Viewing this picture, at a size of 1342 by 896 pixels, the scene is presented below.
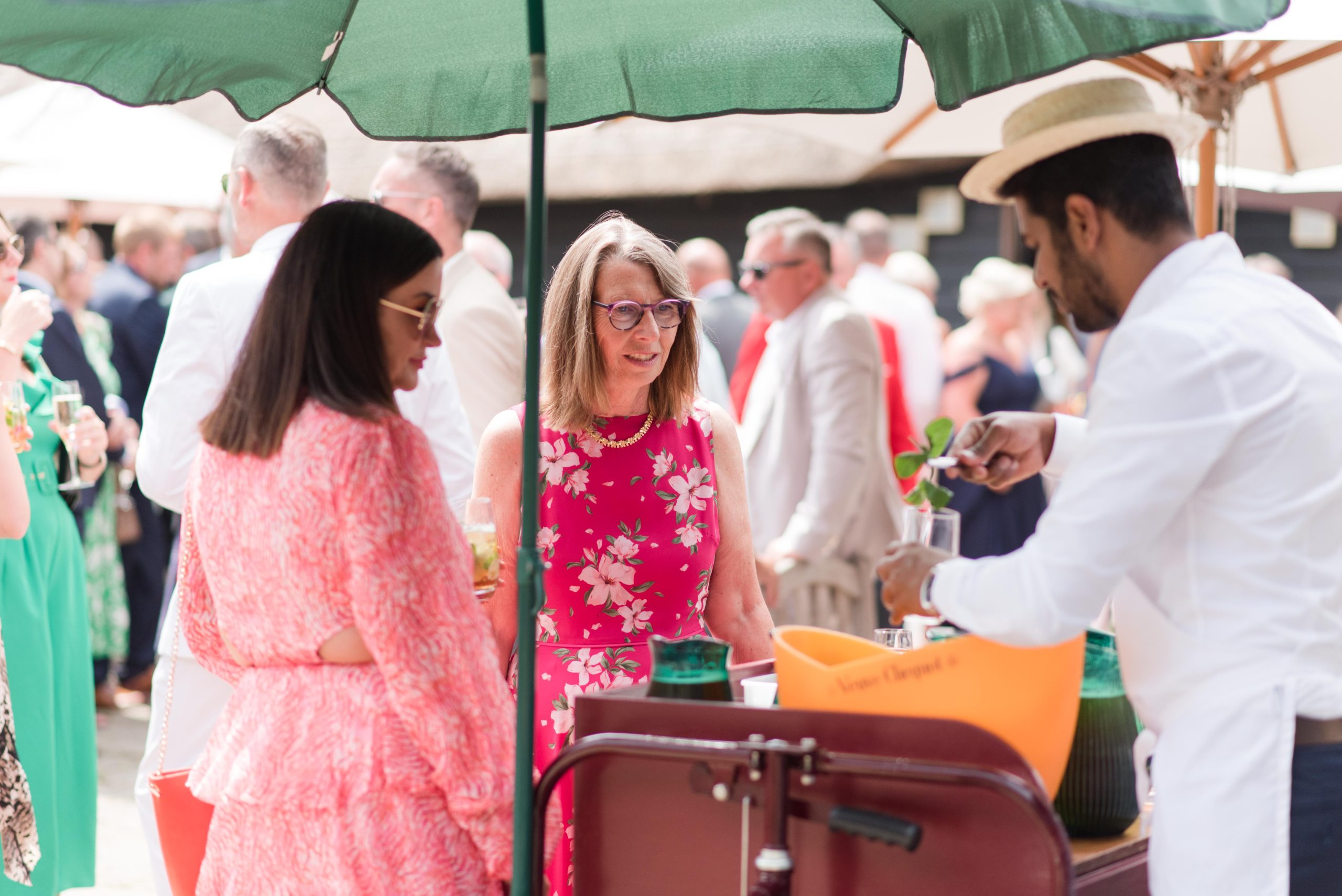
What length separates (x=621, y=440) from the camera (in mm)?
2748

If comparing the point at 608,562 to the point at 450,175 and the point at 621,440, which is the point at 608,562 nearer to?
the point at 621,440

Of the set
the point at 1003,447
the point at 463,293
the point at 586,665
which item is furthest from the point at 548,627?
the point at 463,293

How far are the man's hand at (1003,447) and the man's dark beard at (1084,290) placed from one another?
0.34 m

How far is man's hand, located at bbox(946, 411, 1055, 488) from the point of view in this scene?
2.18 meters

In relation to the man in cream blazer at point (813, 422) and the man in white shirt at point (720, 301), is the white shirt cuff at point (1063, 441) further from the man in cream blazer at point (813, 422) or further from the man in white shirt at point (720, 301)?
the man in white shirt at point (720, 301)

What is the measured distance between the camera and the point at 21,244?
3572mm

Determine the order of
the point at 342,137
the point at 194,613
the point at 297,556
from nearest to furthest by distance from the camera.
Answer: the point at 297,556
the point at 194,613
the point at 342,137

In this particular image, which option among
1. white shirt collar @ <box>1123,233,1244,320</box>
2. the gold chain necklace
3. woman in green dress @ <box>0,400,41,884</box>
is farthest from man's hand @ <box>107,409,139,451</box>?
white shirt collar @ <box>1123,233,1244,320</box>

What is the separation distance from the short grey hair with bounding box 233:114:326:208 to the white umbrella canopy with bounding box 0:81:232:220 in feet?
1.55

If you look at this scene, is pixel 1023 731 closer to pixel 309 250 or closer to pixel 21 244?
pixel 309 250

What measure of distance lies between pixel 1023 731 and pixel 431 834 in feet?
2.61

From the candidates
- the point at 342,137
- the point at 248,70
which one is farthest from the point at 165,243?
the point at 248,70

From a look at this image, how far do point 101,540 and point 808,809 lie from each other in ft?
19.1

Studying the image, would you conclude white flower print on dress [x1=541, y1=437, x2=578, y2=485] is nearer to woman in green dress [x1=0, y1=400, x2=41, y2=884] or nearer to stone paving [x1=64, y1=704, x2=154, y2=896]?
woman in green dress [x1=0, y1=400, x2=41, y2=884]
